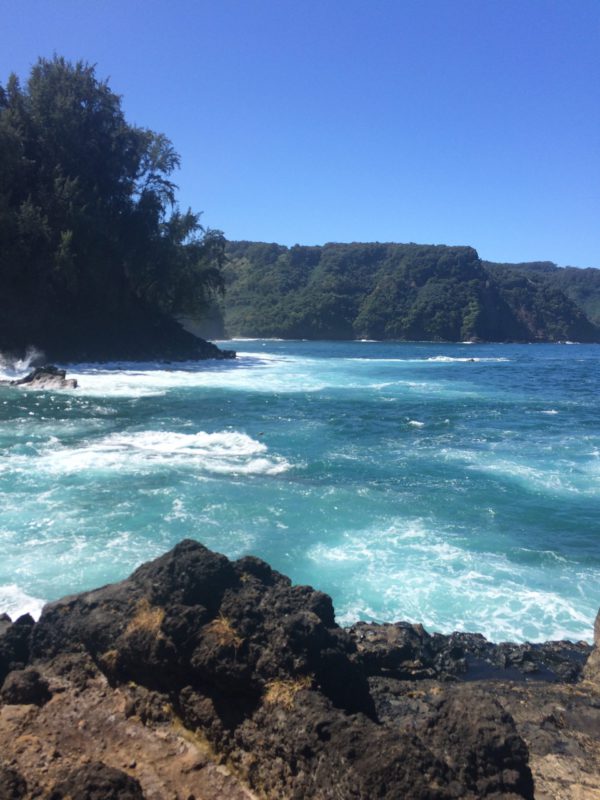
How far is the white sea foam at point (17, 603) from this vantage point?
7824 mm

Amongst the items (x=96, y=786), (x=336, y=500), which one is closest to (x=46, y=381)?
(x=336, y=500)

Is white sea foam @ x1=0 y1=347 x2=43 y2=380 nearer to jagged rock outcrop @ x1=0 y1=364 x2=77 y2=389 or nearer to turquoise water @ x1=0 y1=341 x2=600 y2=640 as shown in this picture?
jagged rock outcrop @ x1=0 y1=364 x2=77 y2=389

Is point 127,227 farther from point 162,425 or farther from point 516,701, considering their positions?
point 516,701

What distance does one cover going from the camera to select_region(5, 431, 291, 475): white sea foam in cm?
1520

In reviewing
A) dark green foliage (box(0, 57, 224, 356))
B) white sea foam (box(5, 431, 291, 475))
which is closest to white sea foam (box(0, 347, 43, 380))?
dark green foliage (box(0, 57, 224, 356))

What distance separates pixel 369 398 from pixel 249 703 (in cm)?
2493

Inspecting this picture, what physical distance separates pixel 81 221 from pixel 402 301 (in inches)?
3335

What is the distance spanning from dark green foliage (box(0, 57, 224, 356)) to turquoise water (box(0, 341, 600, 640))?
1697 centimetres

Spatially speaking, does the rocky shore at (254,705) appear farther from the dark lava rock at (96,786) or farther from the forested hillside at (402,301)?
the forested hillside at (402,301)

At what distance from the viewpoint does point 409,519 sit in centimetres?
1198

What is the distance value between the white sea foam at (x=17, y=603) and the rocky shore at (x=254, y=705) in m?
1.11

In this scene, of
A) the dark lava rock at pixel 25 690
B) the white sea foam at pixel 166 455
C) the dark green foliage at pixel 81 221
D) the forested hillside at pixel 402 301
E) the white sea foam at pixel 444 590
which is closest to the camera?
the dark lava rock at pixel 25 690

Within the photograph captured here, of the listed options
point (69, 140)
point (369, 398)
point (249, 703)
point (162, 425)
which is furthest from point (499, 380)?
point (249, 703)

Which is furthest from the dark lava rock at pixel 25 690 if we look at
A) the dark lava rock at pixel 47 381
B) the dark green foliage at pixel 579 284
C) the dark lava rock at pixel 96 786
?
the dark green foliage at pixel 579 284
